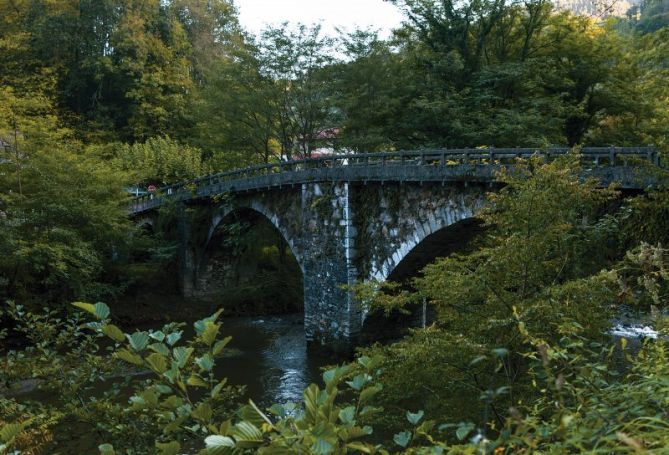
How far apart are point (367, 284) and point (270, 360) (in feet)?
36.3

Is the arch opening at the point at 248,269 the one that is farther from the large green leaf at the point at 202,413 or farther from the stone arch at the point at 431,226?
the large green leaf at the point at 202,413

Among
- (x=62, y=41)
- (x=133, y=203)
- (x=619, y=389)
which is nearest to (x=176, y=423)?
(x=619, y=389)

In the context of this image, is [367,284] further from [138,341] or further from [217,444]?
[217,444]

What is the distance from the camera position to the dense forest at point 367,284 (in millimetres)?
3088

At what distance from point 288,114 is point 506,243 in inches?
788

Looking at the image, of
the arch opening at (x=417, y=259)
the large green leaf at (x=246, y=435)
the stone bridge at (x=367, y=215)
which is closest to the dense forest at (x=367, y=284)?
the large green leaf at (x=246, y=435)

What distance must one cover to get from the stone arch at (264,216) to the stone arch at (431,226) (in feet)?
12.9

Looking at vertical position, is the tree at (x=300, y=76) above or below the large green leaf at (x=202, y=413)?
above

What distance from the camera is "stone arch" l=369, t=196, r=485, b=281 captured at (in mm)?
13992

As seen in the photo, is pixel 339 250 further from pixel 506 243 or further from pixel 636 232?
pixel 506 243

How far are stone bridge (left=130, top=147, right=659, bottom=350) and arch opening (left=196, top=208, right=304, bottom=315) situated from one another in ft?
14.1

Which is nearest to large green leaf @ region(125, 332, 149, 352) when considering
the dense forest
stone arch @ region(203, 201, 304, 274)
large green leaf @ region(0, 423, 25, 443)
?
the dense forest

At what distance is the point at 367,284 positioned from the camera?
313 inches

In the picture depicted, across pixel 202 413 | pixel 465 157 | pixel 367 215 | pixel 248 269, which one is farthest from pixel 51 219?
pixel 202 413
